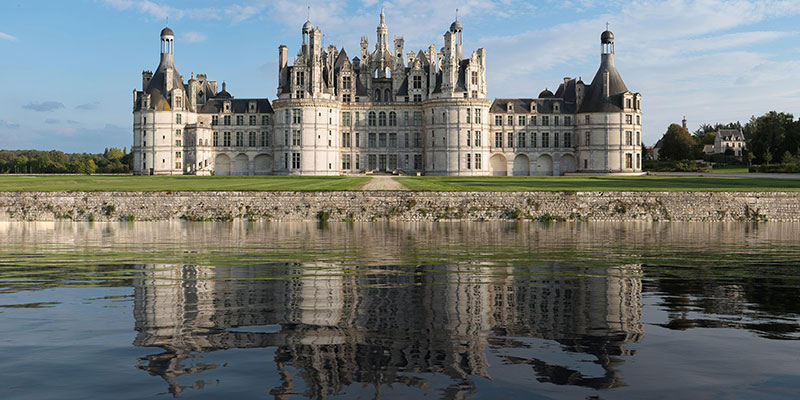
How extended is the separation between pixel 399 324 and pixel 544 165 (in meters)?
80.8

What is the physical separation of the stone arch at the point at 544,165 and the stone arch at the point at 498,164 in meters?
4.12

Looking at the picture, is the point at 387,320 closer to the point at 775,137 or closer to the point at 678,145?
the point at 775,137

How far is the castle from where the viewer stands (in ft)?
275

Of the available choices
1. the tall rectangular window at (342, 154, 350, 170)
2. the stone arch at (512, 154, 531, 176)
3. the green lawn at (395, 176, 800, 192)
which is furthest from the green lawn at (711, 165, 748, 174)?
the tall rectangular window at (342, 154, 350, 170)

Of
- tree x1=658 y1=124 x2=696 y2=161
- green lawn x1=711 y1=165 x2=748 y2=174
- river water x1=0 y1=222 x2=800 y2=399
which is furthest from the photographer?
tree x1=658 y1=124 x2=696 y2=161

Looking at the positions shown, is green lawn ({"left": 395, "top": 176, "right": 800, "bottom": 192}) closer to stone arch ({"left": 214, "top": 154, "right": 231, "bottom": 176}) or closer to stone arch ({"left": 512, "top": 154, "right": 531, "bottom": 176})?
stone arch ({"left": 512, "top": 154, "right": 531, "bottom": 176})

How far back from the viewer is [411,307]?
11.9 meters

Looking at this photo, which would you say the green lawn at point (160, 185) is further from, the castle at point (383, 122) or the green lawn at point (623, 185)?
the castle at point (383, 122)

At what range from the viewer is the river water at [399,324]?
776 centimetres

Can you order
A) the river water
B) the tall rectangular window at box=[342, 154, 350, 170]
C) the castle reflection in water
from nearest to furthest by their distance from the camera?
1. the river water
2. the castle reflection in water
3. the tall rectangular window at box=[342, 154, 350, 170]

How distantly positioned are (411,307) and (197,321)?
3.57m

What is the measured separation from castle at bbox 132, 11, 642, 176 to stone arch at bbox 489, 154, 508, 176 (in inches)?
5.1

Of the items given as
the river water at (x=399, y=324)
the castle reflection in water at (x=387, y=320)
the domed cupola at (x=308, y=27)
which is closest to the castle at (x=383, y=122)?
the domed cupola at (x=308, y=27)

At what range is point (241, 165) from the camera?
8925 cm
